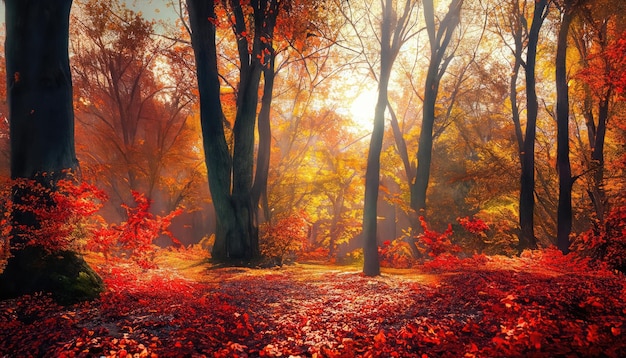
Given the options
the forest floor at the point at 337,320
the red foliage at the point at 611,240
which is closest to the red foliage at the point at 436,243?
the red foliage at the point at 611,240

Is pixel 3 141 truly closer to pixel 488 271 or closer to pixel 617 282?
pixel 488 271

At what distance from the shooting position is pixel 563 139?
427 inches

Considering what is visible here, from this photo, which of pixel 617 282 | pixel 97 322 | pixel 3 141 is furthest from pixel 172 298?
pixel 3 141

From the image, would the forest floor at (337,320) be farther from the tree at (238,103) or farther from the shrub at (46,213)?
the tree at (238,103)

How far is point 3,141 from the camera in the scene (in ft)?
64.8

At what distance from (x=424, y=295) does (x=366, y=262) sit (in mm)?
3320

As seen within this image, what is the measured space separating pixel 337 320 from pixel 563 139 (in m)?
9.46

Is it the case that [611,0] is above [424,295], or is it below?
above

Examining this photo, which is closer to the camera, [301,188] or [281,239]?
[281,239]

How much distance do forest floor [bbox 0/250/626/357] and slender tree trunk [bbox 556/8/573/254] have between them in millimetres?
4492

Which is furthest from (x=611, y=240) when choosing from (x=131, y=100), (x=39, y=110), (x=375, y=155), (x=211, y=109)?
(x=131, y=100)

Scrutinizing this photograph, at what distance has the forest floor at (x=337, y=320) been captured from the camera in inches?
160

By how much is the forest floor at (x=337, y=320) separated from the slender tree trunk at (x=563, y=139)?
4.49m

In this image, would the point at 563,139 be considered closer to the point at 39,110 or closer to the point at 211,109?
the point at 211,109
